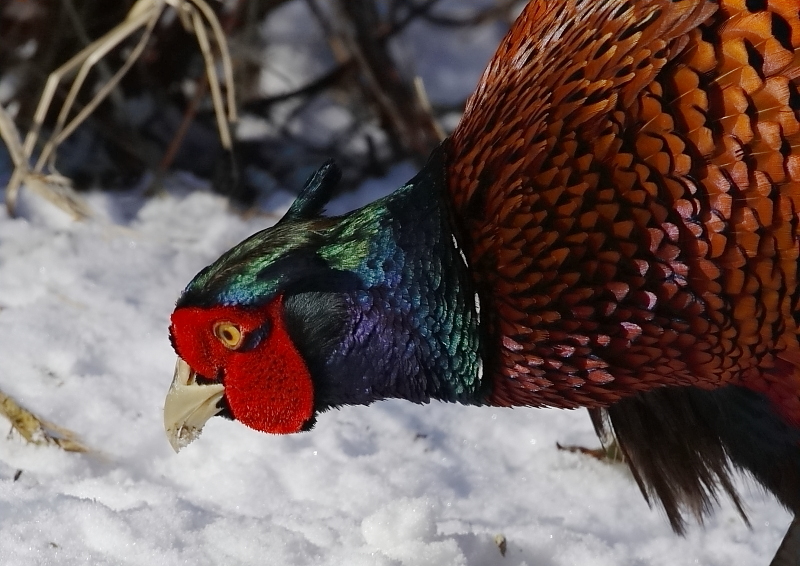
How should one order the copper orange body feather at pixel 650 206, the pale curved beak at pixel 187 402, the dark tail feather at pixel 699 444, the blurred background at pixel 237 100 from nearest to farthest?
1. the copper orange body feather at pixel 650 206
2. the pale curved beak at pixel 187 402
3. the dark tail feather at pixel 699 444
4. the blurred background at pixel 237 100

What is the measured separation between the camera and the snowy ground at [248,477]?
2.11m

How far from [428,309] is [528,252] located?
0.20m

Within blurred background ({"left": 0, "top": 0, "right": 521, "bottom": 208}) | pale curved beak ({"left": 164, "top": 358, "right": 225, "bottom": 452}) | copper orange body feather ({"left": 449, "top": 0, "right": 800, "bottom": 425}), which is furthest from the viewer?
blurred background ({"left": 0, "top": 0, "right": 521, "bottom": 208})

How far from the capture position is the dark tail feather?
2.07m

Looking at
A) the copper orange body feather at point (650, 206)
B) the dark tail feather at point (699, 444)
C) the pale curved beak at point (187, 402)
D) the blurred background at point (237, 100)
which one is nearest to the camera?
the copper orange body feather at point (650, 206)

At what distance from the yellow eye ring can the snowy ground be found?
0.46 m

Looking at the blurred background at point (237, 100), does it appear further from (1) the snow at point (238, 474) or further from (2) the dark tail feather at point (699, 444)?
(2) the dark tail feather at point (699, 444)

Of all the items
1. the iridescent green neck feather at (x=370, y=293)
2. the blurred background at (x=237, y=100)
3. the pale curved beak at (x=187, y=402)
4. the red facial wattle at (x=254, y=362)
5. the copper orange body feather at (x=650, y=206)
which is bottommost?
the blurred background at (x=237, y=100)

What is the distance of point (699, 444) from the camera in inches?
87.7

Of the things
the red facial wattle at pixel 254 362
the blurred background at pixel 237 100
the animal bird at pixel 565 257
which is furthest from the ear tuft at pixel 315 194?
the blurred background at pixel 237 100

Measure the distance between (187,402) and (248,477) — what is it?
55 cm

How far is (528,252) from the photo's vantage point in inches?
71.4

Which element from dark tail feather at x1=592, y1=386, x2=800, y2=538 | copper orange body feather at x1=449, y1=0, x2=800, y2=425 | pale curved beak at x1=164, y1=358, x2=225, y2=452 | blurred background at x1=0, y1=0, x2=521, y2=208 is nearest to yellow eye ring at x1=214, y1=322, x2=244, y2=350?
pale curved beak at x1=164, y1=358, x2=225, y2=452

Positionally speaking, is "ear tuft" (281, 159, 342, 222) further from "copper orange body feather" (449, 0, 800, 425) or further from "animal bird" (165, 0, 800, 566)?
"copper orange body feather" (449, 0, 800, 425)
